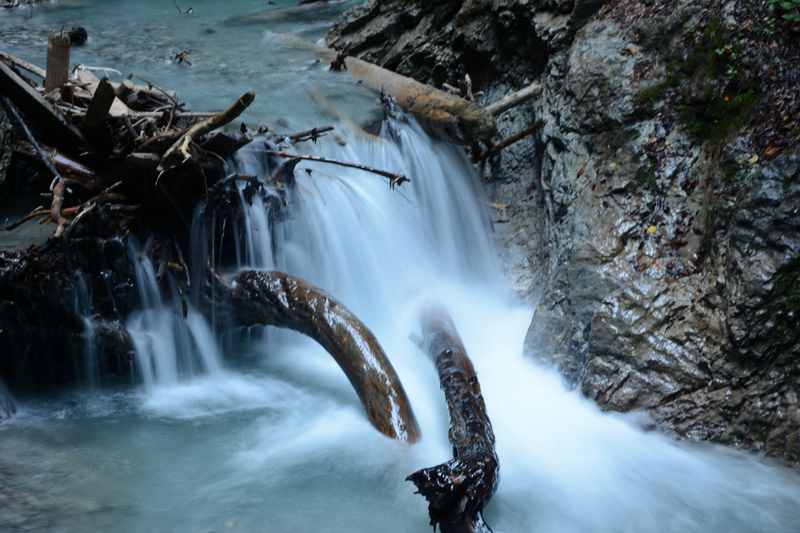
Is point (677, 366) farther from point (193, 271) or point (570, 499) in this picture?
point (193, 271)

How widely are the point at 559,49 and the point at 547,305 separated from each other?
326 centimetres

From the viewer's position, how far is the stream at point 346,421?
140 inches

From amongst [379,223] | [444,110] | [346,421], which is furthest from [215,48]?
[346,421]

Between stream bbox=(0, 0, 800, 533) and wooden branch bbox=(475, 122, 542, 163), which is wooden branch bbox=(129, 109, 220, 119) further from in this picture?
wooden branch bbox=(475, 122, 542, 163)

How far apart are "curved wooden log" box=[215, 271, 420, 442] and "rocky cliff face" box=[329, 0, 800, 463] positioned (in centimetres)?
157

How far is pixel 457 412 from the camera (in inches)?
151

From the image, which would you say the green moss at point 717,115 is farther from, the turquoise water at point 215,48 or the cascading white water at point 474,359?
the turquoise water at point 215,48

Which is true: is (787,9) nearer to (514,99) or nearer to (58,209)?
(514,99)

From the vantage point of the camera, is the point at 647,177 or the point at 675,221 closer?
the point at 675,221

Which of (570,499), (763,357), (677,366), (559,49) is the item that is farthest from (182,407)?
(559,49)

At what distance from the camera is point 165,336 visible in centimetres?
479

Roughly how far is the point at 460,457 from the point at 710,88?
145 inches

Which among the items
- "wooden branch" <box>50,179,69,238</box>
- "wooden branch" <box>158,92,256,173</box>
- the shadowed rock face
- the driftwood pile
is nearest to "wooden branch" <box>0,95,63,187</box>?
the driftwood pile

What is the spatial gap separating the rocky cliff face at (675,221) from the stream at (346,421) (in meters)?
0.33
